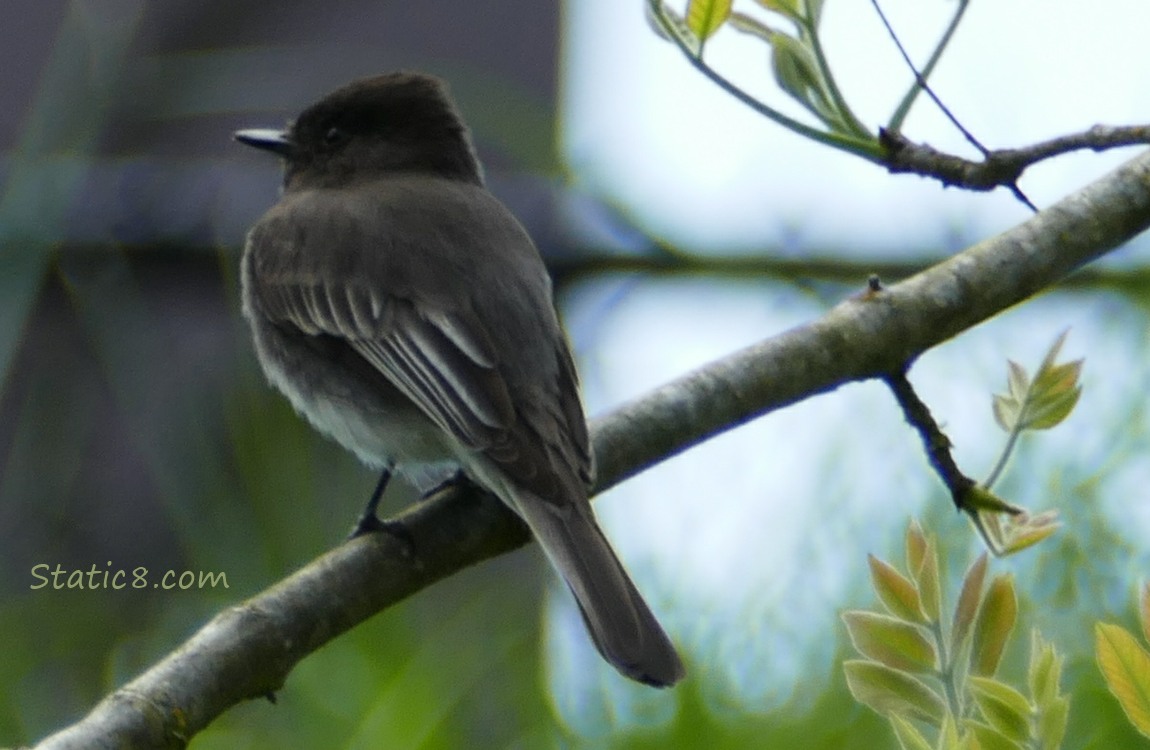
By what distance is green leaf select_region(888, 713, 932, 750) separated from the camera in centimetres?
119

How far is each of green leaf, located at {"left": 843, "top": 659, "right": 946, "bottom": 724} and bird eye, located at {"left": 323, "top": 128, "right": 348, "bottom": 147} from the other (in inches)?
110

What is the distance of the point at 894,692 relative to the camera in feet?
4.09

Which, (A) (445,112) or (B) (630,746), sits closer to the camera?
(B) (630,746)

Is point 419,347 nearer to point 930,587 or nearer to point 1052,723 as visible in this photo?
point 930,587

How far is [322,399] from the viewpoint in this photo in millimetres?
3070

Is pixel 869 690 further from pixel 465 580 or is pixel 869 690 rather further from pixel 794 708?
pixel 465 580

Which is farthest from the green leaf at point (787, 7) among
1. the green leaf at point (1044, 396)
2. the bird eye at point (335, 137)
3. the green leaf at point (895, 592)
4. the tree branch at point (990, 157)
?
the bird eye at point (335, 137)

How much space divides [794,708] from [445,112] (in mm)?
1918

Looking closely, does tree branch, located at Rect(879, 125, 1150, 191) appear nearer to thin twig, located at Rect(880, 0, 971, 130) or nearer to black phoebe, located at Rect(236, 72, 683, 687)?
thin twig, located at Rect(880, 0, 971, 130)

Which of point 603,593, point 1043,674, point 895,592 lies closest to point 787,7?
point 895,592

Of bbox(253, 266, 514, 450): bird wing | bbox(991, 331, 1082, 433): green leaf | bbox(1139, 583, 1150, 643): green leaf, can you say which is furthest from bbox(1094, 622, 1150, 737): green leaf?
bbox(253, 266, 514, 450): bird wing

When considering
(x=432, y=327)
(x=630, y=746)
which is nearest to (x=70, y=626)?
(x=432, y=327)

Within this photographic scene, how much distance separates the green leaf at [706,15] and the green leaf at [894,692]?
80cm

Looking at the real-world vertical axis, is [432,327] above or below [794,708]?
above
